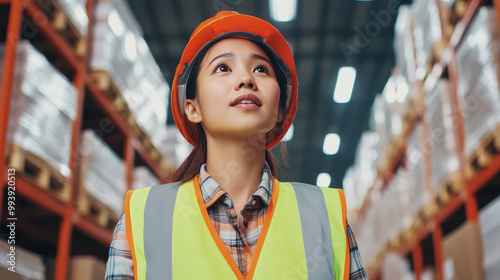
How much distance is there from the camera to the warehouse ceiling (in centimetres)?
877

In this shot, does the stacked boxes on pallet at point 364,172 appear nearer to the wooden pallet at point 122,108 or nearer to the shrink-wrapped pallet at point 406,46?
the shrink-wrapped pallet at point 406,46

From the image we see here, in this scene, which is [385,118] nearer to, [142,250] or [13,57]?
[13,57]

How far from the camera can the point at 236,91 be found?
1470 millimetres

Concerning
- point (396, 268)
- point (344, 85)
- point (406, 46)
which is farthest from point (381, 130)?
point (344, 85)

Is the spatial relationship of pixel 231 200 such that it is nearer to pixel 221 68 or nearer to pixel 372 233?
pixel 221 68

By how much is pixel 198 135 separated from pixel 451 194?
411cm

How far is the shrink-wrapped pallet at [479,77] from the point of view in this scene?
12.0 ft

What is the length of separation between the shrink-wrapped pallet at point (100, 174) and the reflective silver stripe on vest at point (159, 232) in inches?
136

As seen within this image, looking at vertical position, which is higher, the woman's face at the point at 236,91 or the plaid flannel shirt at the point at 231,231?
the woman's face at the point at 236,91

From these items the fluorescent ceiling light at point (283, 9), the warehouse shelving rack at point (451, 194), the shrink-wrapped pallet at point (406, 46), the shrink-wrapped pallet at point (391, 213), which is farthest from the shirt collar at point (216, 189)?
the fluorescent ceiling light at point (283, 9)

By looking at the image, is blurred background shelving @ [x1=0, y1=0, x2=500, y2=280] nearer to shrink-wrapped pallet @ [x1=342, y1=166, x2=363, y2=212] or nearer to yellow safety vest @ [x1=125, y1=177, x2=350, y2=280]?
yellow safety vest @ [x1=125, y1=177, x2=350, y2=280]

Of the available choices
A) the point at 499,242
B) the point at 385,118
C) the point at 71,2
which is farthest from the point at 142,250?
the point at 385,118

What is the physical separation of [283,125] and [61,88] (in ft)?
9.65

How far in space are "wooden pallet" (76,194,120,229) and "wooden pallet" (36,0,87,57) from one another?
1.36m
